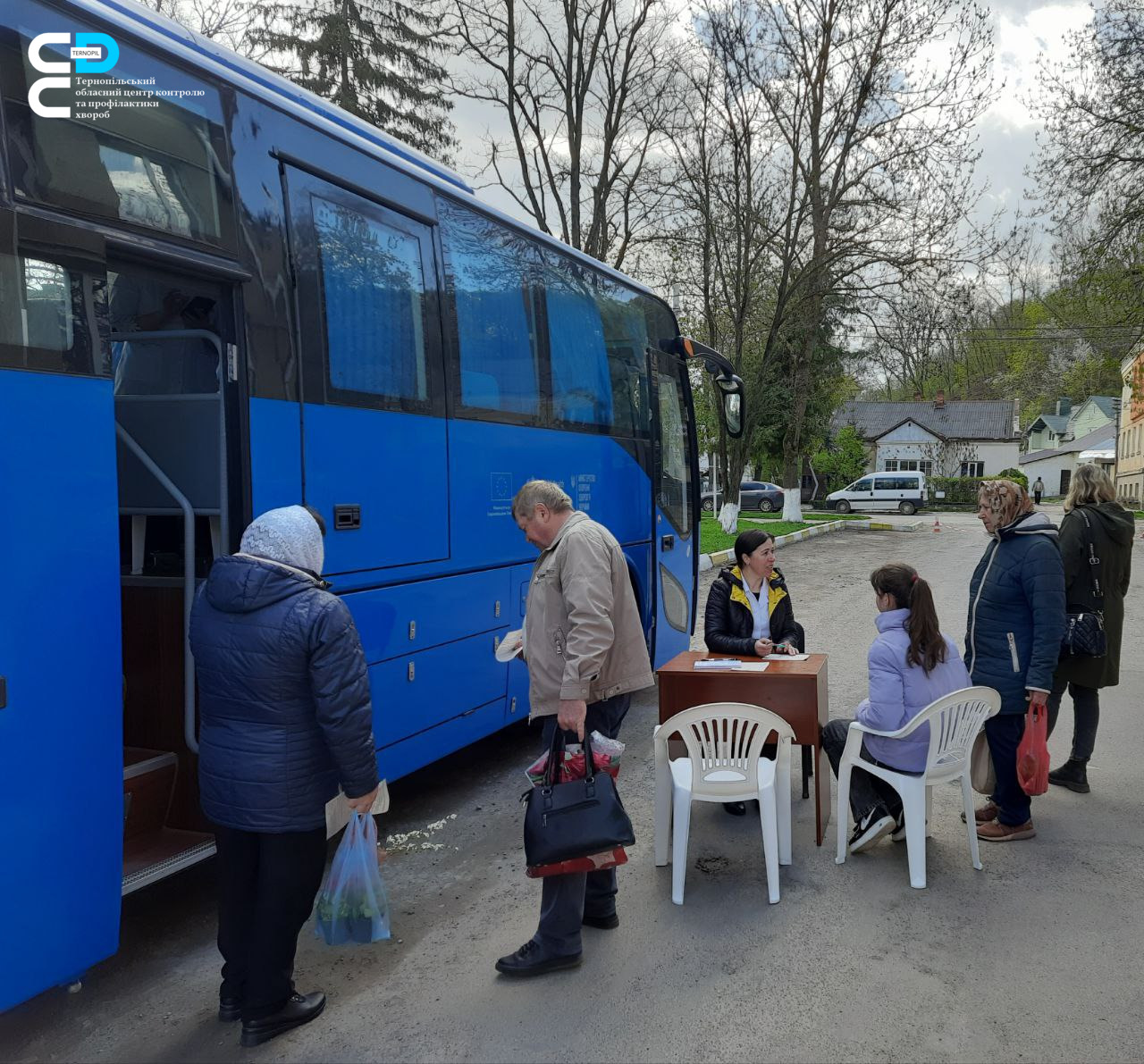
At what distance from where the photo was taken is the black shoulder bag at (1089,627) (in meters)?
5.50

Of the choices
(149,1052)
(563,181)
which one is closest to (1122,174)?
(563,181)

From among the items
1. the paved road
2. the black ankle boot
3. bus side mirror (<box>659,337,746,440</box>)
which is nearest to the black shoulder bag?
the black ankle boot

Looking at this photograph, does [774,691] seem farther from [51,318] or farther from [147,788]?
[51,318]

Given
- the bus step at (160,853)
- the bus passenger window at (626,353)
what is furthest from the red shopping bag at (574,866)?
the bus passenger window at (626,353)

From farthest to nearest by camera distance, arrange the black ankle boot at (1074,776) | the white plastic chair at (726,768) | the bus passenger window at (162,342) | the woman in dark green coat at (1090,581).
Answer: the black ankle boot at (1074,776) → the woman in dark green coat at (1090,581) → the white plastic chair at (726,768) → the bus passenger window at (162,342)

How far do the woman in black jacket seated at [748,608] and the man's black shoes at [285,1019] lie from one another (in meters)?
2.77

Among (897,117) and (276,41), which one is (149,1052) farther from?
(276,41)

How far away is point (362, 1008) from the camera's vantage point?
348cm

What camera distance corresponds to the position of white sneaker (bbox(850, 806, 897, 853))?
15.5ft

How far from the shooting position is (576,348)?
6906mm

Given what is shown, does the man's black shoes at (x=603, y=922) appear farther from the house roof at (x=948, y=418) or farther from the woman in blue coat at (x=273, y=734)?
the house roof at (x=948, y=418)

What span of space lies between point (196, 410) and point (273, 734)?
5.24 ft

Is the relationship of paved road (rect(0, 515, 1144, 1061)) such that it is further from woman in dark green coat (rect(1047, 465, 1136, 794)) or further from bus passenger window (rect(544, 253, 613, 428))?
bus passenger window (rect(544, 253, 613, 428))

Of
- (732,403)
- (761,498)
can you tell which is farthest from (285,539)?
(761,498)
